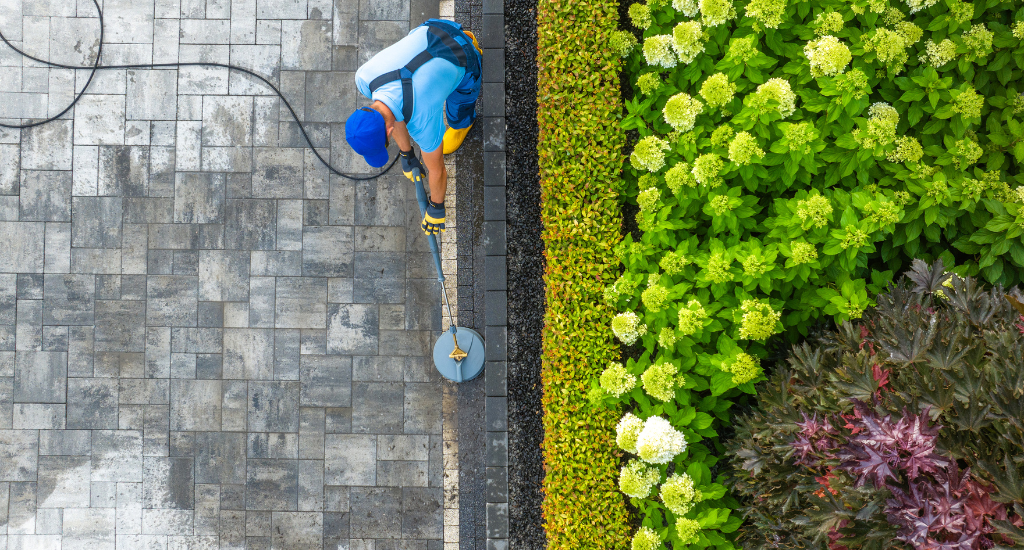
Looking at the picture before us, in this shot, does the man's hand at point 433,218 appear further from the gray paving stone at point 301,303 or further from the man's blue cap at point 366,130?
the gray paving stone at point 301,303

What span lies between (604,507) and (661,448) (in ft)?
3.75

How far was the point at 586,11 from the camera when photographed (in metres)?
4.78

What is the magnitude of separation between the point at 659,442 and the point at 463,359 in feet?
7.61

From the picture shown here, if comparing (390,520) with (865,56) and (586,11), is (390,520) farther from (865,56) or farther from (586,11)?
(865,56)

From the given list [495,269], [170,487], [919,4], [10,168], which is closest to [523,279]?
[495,269]

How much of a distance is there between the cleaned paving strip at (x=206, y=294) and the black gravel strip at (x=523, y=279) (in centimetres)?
87

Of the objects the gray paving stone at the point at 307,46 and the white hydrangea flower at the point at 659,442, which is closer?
the white hydrangea flower at the point at 659,442

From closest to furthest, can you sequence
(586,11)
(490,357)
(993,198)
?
1. (993,198)
2. (586,11)
3. (490,357)

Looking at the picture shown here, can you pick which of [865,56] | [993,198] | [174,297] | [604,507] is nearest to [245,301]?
[174,297]

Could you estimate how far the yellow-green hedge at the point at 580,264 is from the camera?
464 cm

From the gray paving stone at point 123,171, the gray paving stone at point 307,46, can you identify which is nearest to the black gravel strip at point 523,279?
the gray paving stone at point 307,46

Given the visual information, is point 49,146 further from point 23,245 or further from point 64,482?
point 64,482

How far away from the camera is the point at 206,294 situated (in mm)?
5789

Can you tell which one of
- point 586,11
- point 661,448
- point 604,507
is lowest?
point 604,507
